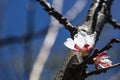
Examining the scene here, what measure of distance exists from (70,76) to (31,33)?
2.83 ft

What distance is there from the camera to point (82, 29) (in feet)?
2.84

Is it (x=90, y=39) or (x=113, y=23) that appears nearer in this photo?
(x=90, y=39)

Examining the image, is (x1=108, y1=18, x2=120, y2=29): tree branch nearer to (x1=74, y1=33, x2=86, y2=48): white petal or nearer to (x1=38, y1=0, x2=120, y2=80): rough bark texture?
(x1=38, y1=0, x2=120, y2=80): rough bark texture

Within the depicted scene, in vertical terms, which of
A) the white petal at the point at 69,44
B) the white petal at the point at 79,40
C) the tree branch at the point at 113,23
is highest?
the tree branch at the point at 113,23

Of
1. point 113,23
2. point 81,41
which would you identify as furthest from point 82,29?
point 113,23

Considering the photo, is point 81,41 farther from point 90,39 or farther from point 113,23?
point 113,23

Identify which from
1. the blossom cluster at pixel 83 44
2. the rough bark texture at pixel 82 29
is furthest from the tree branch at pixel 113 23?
the blossom cluster at pixel 83 44

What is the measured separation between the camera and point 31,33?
5.01ft

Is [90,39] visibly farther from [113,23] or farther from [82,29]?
[113,23]

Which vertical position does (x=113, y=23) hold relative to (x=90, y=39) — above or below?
above

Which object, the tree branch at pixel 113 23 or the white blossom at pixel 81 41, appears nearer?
the white blossom at pixel 81 41

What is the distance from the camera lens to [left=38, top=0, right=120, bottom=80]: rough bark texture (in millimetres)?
688

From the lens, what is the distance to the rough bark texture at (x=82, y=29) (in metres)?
0.69

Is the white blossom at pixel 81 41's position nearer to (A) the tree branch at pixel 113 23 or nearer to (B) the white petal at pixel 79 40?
(B) the white petal at pixel 79 40
